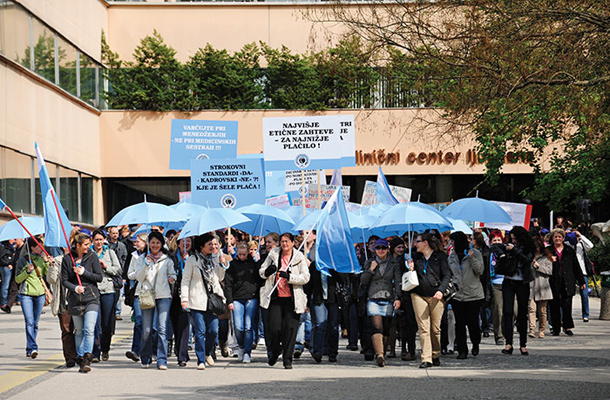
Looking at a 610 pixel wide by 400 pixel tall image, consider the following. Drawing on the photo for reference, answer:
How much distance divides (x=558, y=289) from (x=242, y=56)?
82.9 ft

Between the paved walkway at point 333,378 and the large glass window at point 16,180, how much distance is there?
1382 centimetres

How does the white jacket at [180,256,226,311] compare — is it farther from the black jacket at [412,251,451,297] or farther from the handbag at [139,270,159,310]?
the black jacket at [412,251,451,297]

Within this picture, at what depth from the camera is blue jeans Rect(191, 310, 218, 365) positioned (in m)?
14.0

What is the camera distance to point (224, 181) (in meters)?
18.5

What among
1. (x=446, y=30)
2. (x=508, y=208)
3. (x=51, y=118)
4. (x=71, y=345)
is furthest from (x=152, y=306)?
(x=51, y=118)

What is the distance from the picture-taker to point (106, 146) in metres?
42.1

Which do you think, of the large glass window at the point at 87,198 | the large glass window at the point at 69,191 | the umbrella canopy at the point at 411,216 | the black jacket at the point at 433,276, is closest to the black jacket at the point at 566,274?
the umbrella canopy at the point at 411,216

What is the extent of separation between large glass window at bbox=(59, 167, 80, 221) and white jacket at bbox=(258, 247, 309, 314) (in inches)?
913

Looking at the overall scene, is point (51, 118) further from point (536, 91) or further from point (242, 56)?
point (536, 91)

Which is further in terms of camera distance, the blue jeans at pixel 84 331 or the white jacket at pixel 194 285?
the white jacket at pixel 194 285

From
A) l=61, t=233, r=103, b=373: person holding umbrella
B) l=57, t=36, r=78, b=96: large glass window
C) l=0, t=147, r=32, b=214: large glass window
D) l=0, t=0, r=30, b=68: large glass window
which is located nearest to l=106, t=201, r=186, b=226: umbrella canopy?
l=61, t=233, r=103, b=373: person holding umbrella

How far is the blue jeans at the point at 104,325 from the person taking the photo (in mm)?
14641

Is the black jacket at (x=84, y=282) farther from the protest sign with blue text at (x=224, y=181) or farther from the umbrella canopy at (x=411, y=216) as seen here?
the protest sign with blue text at (x=224, y=181)

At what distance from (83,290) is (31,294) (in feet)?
7.93
